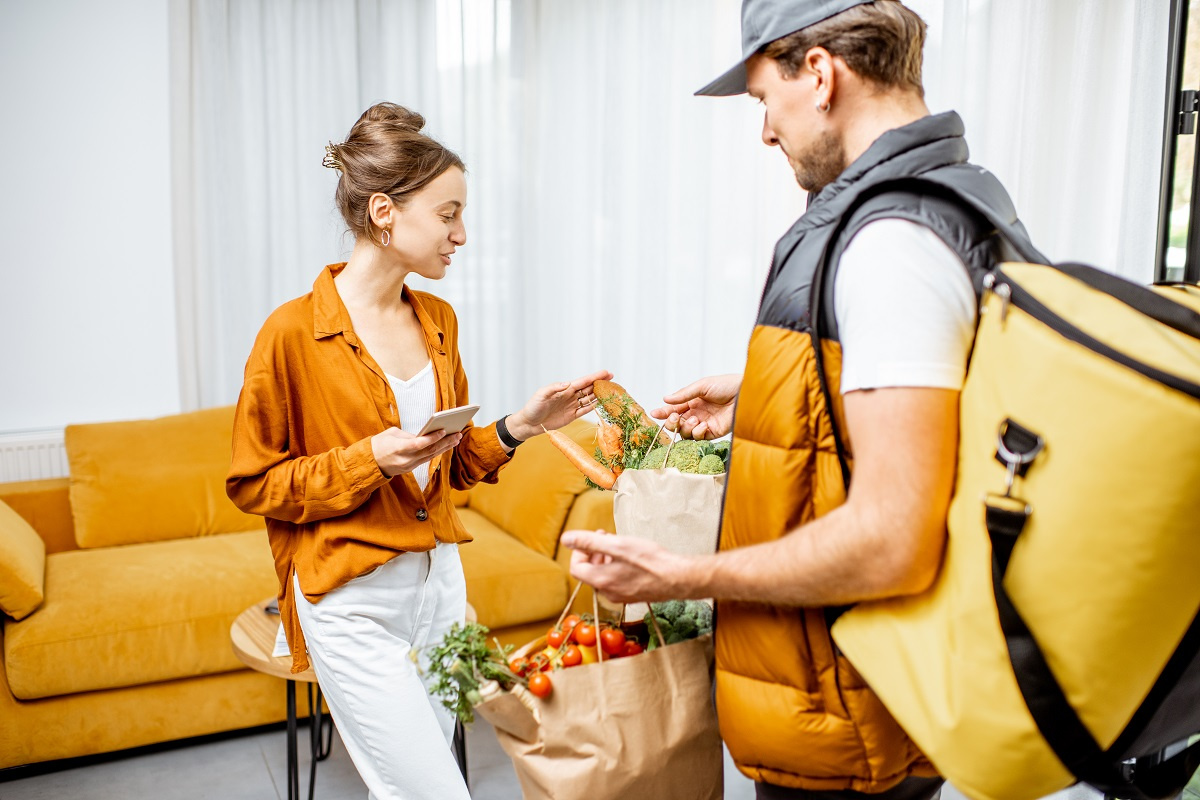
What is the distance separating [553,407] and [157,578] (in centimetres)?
181

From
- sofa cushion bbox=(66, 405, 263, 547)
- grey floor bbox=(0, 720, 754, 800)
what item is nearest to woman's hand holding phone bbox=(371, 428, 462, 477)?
grey floor bbox=(0, 720, 754, 800)

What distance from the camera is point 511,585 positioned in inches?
130

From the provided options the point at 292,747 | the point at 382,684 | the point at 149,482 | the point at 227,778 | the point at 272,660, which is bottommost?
the point at 227,778

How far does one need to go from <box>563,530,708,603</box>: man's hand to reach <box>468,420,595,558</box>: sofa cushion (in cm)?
206

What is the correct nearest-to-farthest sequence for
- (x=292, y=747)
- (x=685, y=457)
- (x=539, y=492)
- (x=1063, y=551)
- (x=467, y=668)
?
(x=1063, y=551), (x=467, y=668), (x=685, y=457), (x=292, y=747), (x=539, y=492)

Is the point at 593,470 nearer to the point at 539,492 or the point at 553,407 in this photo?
the point at 553,407

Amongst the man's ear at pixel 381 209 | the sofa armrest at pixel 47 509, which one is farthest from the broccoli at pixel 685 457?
the sofa armrest at pixel 47 509

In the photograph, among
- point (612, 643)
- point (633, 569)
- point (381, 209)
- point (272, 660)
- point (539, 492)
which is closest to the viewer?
point (633, 569)

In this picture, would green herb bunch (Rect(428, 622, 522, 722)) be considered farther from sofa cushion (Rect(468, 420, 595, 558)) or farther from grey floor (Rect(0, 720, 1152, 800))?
sofa cushion (Rect(468, 420, 595, 558))

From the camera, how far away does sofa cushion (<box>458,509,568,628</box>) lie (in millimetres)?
3252

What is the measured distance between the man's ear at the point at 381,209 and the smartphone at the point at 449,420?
17.7 inches

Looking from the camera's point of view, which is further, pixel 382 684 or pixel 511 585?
pixel 511 585

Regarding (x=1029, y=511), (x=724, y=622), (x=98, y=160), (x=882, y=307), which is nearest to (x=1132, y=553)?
(x=1029, y=511)

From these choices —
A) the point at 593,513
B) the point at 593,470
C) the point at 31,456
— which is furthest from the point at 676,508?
the point at 31,456
